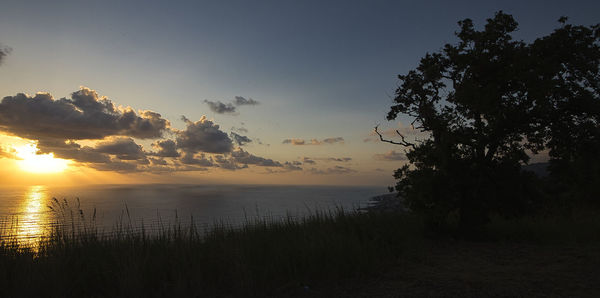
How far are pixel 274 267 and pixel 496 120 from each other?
8.61 meters

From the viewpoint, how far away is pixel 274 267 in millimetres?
6488

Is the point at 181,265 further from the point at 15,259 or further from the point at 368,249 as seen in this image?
the point at 368,249

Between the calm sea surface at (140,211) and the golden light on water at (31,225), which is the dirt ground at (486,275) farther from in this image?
the golden light on water at (31,225)

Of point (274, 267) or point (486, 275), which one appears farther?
point (486, 275)

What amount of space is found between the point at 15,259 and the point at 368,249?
714 cm

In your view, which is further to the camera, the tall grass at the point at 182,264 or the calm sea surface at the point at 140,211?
the calm sea surface at the point at 140,211

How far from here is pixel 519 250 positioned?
917 cm

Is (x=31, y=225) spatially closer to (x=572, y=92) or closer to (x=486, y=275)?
(x=486, y=275)

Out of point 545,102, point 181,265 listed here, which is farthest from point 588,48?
point 181,265

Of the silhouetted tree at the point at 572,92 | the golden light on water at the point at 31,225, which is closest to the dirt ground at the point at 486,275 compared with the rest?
the silhouetted tree at the point at 572,92

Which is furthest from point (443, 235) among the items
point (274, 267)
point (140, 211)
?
point (140, 211)

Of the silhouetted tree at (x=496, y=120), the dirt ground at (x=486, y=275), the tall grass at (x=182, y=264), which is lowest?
the dirt ground at (x=486, y=275)

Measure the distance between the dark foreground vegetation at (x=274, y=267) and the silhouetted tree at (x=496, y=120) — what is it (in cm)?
204

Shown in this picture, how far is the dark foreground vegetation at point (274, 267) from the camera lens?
5.53 m
